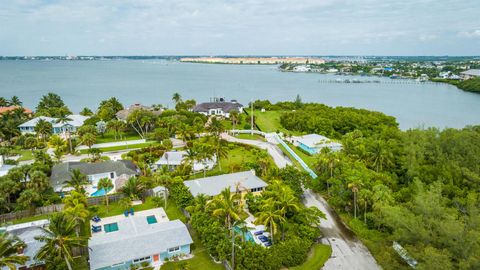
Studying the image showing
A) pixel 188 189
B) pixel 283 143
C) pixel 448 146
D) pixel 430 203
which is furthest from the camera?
pixel 283 143

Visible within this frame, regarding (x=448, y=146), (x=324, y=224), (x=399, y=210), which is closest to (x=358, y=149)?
(x=448, y=146)

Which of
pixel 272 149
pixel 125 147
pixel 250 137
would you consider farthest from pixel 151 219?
pixel 250 137

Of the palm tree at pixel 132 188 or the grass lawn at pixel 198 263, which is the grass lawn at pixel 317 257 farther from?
the palm tree at pixel 132 188

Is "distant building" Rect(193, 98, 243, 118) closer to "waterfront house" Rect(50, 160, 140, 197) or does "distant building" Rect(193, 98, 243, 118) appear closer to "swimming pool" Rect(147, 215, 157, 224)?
"waterfront house" Rect(50, 160, 140, 197)

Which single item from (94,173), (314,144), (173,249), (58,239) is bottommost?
(173,249)

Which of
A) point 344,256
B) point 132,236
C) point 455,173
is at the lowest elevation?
point 344,256

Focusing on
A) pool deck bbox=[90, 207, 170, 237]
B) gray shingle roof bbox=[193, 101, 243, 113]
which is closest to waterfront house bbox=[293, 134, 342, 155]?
pool deck bbox=[90, 207, 170, 237]

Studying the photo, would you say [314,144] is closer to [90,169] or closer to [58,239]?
[90,169]

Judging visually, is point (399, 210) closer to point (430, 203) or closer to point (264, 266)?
point (430, 203)
